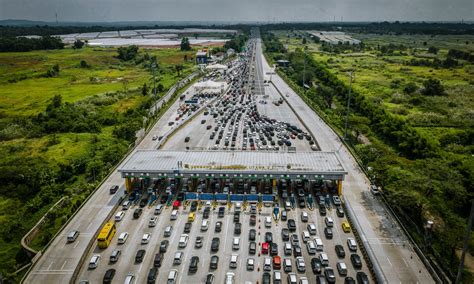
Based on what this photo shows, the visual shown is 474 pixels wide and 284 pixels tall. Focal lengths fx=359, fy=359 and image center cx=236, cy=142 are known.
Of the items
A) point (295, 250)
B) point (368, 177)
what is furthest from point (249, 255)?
point (368, 177)

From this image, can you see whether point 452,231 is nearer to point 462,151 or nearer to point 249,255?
point 249,255

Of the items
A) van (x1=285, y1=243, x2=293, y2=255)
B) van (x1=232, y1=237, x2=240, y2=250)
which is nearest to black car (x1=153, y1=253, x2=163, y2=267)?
van (x1=232, y1=237, x2=240, y2=250)

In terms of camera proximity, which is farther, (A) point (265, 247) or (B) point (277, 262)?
(A) point (265, 247)

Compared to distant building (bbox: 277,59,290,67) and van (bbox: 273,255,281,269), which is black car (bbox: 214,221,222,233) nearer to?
van (bbox: 273,255,281,269)

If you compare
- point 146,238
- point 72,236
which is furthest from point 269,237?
point 72,236

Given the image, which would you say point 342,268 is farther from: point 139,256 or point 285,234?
point 139,256
